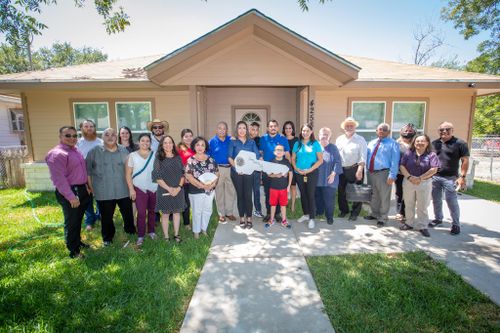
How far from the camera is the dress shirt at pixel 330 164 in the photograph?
4.80 meters

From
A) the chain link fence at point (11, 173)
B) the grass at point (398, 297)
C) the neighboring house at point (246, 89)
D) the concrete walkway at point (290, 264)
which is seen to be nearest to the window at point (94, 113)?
the neighboring house at point (246, 89)

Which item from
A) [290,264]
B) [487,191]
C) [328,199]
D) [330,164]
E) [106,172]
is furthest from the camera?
[487,191]

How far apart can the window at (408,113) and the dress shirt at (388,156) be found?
4371 millimetres

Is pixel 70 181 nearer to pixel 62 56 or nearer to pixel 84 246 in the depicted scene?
pixel 84 246

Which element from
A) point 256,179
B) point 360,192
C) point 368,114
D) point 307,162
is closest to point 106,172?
point 256,179

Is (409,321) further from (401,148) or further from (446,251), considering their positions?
(401,148)

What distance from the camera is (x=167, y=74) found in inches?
246

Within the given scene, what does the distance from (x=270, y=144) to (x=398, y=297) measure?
3.03m

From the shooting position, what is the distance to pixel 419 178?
4305 millimetres

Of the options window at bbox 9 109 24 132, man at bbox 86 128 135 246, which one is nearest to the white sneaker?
man at bbox 86 128 135 246

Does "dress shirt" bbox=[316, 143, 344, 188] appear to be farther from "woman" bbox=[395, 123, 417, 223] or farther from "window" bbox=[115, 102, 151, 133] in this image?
"window" bbox=[115, 102, 151, 133]

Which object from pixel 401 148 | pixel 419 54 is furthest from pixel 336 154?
pixel 419 54

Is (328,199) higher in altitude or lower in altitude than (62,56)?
lower

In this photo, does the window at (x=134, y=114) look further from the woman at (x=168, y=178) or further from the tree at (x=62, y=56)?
the tree at (x=62, y=56)
